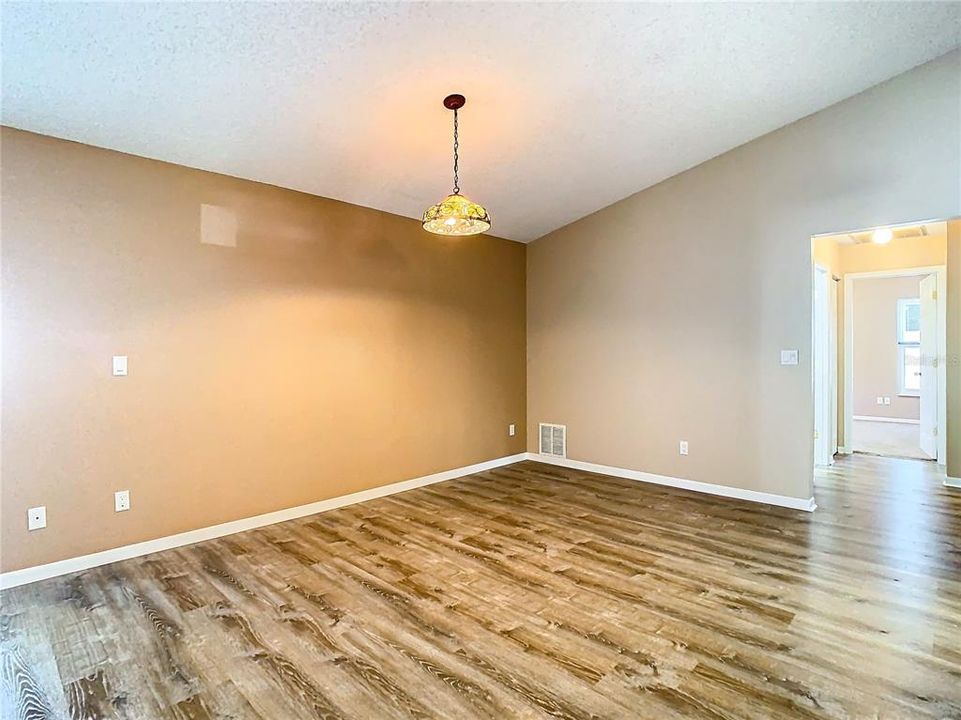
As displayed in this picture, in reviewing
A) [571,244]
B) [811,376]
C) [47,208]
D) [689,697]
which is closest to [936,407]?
[811,376]

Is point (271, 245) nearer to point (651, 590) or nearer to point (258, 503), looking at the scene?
point (258, 503)

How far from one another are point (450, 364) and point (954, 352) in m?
4.81

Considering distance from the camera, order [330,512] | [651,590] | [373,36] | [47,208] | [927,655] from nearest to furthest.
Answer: [927,655] → [373,36] → [651,590] → [47,208] → [330,512]

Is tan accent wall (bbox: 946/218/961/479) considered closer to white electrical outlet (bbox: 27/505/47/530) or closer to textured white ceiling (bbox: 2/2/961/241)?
textured white ceiling (bbox: 2/2/961/241)

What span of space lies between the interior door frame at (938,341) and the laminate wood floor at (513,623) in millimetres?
1928

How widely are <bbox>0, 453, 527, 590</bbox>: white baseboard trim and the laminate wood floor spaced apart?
0.09m

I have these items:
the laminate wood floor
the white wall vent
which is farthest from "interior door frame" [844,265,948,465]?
the white wall vent

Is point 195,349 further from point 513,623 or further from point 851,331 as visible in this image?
point 851,331

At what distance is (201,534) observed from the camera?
11.7 ft

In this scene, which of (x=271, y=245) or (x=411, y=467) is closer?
(x=271, y=245)

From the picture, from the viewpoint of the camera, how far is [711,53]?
3068mm

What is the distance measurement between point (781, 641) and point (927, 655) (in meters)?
0.55

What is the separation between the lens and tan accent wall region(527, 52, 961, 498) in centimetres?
369

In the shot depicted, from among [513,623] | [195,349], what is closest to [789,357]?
[513,623]
